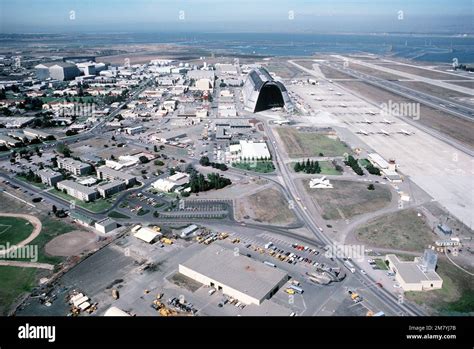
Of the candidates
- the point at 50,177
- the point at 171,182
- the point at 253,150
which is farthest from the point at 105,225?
the point at 253,150

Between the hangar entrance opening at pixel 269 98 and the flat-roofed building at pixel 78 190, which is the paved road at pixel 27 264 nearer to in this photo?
the flat-roofed building at pixel 78 190

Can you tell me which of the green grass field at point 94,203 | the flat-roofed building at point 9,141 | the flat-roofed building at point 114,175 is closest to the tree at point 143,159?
the flat-roofed building at point 114,175

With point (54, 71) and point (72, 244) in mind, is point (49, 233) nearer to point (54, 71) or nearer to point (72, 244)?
point (72, 244)

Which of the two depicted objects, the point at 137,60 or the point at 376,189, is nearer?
the point at 376,189

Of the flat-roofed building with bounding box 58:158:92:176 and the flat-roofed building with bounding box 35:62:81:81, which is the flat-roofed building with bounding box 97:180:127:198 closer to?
the flat-roofed building with bounding box 58:158:92:176
